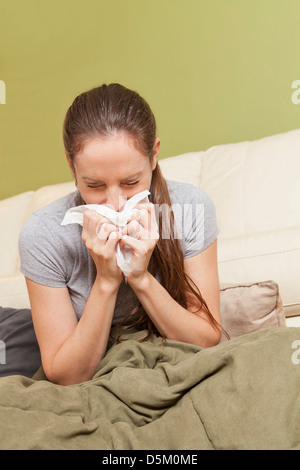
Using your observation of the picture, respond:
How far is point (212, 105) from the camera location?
2.28 m

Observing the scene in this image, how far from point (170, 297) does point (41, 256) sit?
0.31 meters

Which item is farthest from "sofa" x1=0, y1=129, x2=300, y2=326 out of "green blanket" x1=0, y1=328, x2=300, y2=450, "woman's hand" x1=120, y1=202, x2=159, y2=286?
"green blanket" x1=0, y1=328, x2=300, y2=450

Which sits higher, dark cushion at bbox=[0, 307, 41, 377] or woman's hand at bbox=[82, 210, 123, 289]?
woman's hand at bbox=[82, 210, 123, 289]

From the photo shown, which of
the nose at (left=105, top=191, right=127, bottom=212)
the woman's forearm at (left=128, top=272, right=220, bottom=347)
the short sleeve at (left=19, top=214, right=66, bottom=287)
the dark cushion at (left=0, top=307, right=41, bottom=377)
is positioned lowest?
the dark cushion at (left=0, top=307, right=41, bottom=377)

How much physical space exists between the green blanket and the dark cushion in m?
0.33

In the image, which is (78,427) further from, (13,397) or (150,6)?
(150,6)

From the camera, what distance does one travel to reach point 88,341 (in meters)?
1.15

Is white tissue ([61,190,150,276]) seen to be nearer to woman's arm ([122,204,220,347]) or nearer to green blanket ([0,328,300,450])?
woman's arm ([122,204,220,347])

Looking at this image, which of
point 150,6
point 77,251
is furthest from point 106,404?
point 150,6

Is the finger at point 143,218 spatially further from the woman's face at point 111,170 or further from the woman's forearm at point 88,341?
the woman's forearm at point 88,341

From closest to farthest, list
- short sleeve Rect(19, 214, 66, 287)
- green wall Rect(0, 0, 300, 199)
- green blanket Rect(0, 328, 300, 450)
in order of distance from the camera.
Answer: green blanket Rect(0, 328, 300, 450) → short sleeve Rect(19, 214, 66, 287) → green wall Rect(0, 0, 300, 199)

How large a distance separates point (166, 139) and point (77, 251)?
128 cm

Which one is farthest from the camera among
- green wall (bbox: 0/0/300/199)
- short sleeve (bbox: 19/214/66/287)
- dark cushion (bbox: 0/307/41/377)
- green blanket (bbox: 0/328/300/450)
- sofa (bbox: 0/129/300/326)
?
green wall (bbox: 0/0/300/199)

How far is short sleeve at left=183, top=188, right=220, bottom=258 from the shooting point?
1.29 metres
